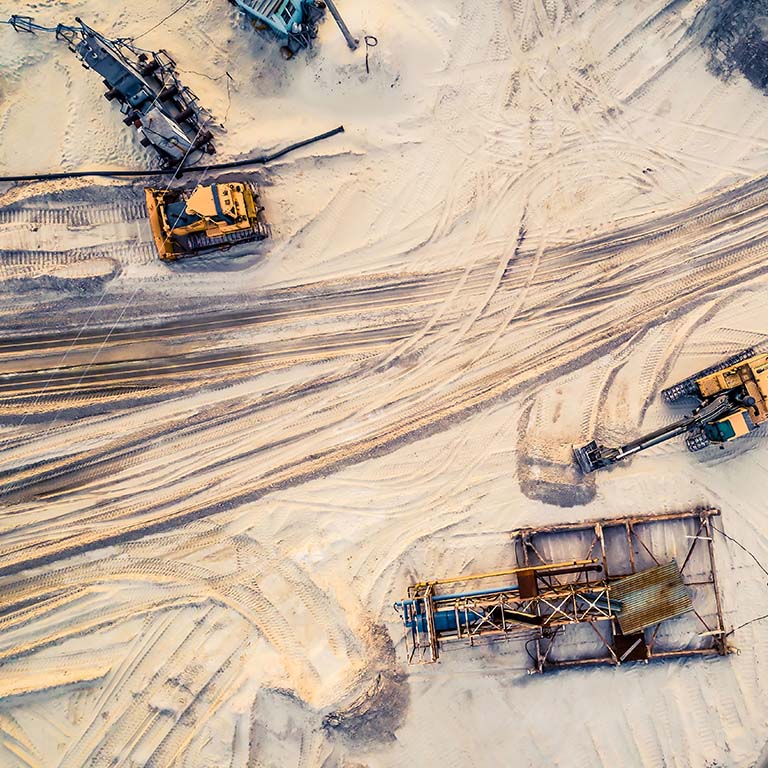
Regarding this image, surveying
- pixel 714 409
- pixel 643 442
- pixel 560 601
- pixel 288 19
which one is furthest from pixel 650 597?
pixel 288 19

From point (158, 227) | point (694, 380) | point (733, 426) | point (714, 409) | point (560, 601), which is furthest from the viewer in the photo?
point (694, 380)

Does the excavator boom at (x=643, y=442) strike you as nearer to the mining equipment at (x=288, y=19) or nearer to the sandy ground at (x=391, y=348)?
the sandy ground at (x=391, y=348)

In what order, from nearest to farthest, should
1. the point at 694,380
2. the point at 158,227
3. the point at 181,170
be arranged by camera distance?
the point at 158,227 → the point at 694,380 → the point at 181,170

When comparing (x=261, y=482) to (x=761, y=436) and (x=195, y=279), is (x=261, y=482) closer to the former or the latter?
(x=195, y=279)

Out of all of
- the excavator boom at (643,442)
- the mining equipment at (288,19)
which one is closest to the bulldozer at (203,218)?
the mining equipment at (288,19)

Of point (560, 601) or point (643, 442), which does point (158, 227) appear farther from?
point (560, 601)

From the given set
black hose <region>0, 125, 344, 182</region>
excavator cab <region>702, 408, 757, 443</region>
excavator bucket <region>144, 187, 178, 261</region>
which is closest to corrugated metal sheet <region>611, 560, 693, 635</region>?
excavator cab <region>702, 408, 757, 443</region>

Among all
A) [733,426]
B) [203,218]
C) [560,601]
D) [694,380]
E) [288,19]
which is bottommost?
[560,601]
